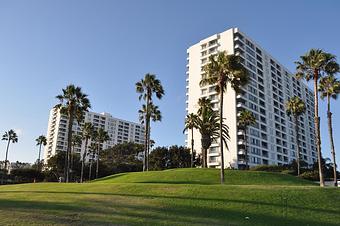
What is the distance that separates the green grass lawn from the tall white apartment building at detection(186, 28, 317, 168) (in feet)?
245

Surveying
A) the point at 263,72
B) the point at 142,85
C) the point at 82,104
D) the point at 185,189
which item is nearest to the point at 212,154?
the point at 263,72

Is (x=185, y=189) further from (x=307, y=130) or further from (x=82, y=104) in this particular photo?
(x=307, y=130)

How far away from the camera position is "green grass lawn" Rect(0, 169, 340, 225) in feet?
56.4

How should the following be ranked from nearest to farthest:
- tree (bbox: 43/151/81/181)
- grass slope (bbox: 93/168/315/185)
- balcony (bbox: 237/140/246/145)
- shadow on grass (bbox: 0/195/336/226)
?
shadow on grass (bbox: 0/195/336/226) < grass slope (bbox: 93/168/315/185) < tree (bbox: 43/151/81/181) < balcony (bbox: 237/140/246/145)

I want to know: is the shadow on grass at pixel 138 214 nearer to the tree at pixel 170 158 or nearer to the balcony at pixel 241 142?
the tree at pixel 170 158

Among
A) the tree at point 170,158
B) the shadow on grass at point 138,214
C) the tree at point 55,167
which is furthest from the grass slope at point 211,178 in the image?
the tree at point 55,167

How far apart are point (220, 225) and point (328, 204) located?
33.2 feet

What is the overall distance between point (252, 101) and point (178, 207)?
97.9m

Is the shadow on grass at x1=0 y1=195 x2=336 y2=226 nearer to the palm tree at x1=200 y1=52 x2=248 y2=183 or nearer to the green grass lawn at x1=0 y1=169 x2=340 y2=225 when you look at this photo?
the green grass lawn at x1=0 y1=169 x2=340 y2=225

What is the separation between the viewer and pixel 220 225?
1673 cm

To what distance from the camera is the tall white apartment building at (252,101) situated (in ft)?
343

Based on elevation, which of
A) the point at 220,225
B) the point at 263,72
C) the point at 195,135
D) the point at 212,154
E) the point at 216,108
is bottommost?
the point at 220,225

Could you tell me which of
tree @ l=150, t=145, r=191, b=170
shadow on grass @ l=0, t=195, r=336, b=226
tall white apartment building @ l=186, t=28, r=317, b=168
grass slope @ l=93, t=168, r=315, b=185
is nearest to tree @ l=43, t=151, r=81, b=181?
tree @ l=150, t=145, r=191, b=170

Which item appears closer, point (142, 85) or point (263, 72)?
point (142, 85)
